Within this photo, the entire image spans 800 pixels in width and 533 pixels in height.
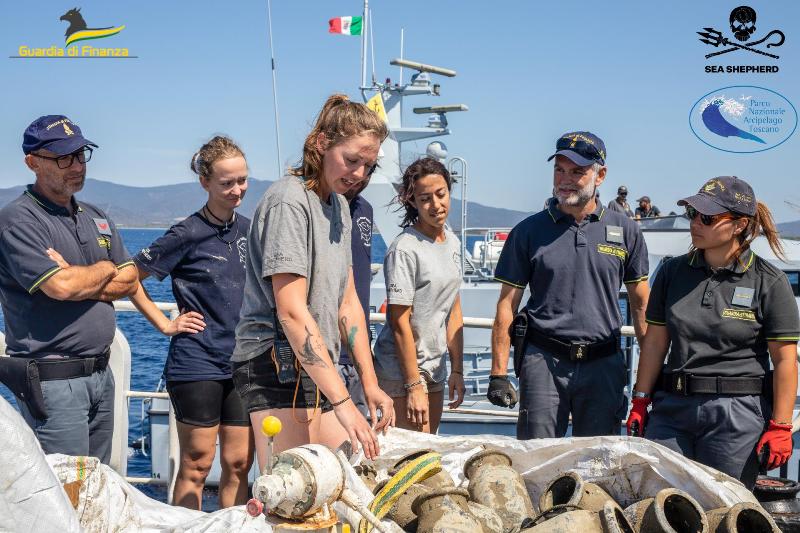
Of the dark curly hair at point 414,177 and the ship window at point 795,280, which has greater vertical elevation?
the dark curly hair at point 414,177

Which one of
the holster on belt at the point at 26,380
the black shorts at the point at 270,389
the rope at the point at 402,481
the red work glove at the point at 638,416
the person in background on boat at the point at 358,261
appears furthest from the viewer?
the red work glove at the point at 638,416

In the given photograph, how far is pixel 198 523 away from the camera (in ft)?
8.02

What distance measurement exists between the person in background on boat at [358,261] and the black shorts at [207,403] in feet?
1.99

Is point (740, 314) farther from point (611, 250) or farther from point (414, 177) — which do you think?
point (414, 177)

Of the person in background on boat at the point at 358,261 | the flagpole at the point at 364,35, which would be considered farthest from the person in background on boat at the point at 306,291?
the flagpole at the point at 364,35

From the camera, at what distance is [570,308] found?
373 cm

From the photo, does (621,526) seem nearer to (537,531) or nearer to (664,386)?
(537,531)

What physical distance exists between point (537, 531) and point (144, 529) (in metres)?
1.28

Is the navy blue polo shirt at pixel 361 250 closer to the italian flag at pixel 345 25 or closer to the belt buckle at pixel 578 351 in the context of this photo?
the belt buckle at pixel 578 351

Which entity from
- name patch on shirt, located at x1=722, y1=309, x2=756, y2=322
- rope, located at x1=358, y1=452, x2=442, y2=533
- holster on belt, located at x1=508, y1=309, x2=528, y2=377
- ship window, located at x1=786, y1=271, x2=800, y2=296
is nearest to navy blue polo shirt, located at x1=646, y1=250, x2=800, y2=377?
name patch on shirt, located at x1=722, y1=309, x2=756, y2=322

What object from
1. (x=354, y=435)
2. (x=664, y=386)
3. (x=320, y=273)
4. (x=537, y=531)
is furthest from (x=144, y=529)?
(x=664, y=386)

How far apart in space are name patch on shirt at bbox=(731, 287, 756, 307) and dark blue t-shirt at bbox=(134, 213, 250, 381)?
219 centimetres

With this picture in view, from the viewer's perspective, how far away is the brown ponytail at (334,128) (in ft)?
8.55

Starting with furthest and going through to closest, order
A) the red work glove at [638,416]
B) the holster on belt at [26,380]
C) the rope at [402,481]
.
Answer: the red work glove at [638,416], the holster on belt at [26,380], the rope at [402,481]
